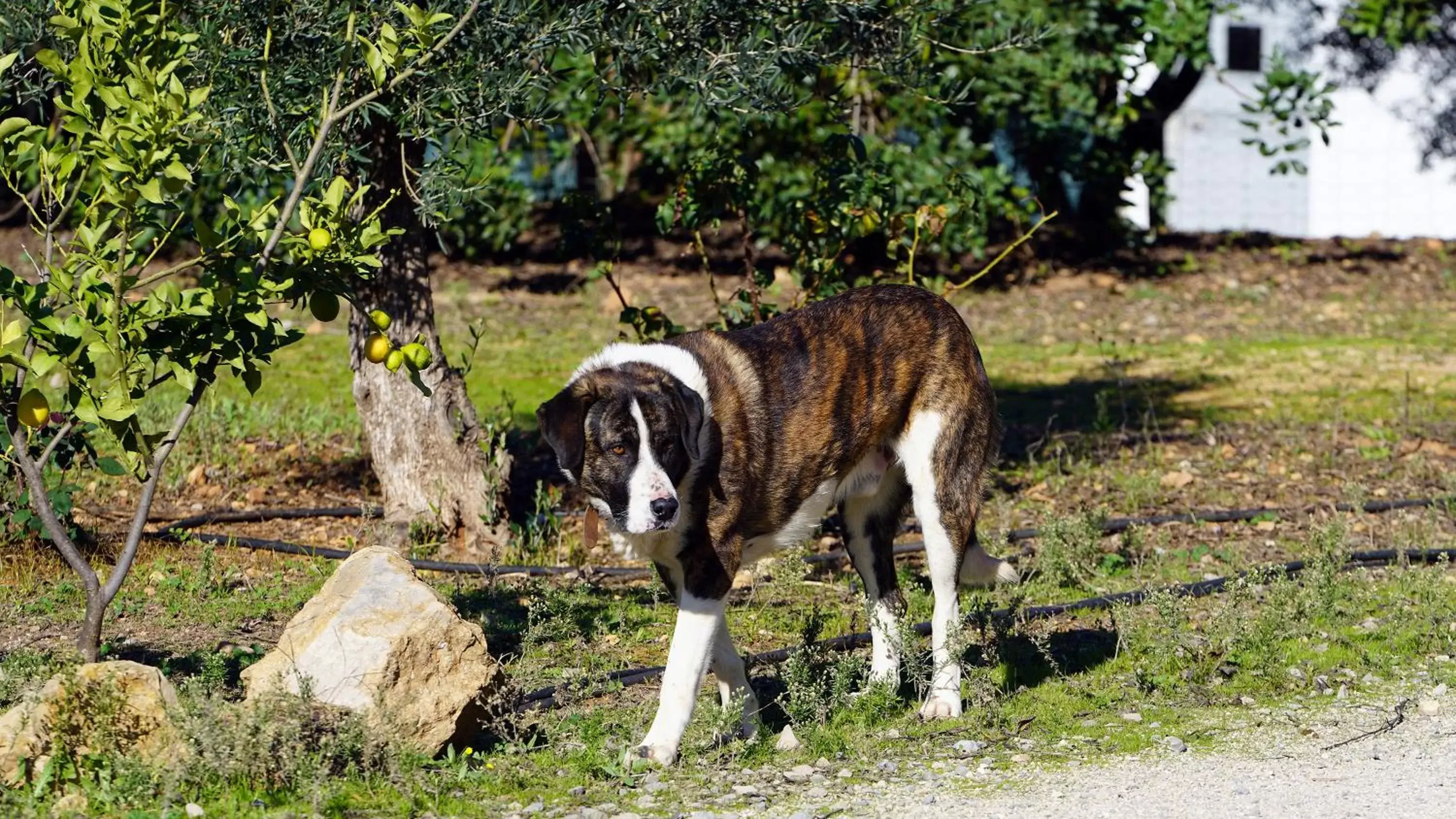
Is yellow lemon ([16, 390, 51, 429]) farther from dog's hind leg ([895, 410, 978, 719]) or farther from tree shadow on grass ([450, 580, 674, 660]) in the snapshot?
dog's hind leg ([895, 410, 978, 719])

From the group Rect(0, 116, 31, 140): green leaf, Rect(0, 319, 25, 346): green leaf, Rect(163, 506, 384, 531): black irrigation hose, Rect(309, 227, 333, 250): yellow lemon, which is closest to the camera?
Rect(0, 319, 25, 346): green leaf

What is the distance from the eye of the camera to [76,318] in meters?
4.95

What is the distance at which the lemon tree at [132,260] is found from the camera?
188 inches

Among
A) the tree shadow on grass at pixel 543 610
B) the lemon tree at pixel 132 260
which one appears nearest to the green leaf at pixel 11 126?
the lemon tree at pixel 132 260

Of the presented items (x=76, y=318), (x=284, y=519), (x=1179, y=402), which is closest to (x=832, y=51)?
(x=284, y=519)

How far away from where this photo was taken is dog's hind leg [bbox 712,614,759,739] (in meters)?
5.93

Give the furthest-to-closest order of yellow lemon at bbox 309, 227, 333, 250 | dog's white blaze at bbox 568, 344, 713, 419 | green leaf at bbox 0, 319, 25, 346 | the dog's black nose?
1. dog's white blaze at bbox 568, 344, 713, 419
2. the dog's black nose
3. yellow lemon at bbox 309, 227, 333, 250
4. green leaf at bbox 0, 319, 25, 346

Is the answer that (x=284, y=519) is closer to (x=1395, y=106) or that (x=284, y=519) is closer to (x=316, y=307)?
(x=316, y=307)

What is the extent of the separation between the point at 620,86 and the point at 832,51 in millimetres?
1181

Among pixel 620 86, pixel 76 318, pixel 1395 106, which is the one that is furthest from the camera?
pixel 1395 106

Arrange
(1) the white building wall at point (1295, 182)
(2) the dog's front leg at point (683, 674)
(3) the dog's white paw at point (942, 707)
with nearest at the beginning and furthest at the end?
(2) the dog's front leg at point (683, 674), (3) the dog's white paw at point (942, 707), (1) the white building wall at point (1295, 182)

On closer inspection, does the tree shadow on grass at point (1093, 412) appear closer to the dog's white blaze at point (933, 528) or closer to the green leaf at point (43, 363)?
the dog's white blaze at point (933, 528)

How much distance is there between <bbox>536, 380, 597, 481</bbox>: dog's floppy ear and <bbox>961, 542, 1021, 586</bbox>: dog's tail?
166 cm

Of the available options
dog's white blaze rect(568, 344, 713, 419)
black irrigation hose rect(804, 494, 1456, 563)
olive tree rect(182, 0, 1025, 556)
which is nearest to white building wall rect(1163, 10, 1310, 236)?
black irrigation hose rect(804, 494, 1456, 563)
